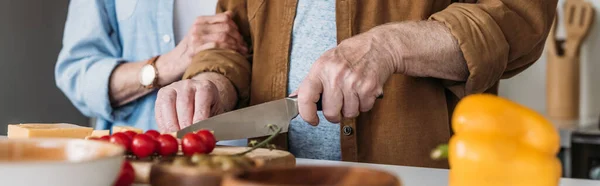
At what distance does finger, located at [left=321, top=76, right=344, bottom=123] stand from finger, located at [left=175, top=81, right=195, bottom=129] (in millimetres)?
331

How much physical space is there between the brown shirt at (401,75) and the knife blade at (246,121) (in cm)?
24

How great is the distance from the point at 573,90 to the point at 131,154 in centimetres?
309

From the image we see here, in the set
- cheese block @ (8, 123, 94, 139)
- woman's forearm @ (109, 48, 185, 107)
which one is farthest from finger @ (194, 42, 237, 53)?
cheese block @ (8, 123, 94, 139)

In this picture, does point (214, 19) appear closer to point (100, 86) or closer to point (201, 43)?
point (201, 43)

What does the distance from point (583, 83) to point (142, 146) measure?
3.33 metres

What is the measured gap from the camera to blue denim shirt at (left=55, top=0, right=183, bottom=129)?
228 centimetres

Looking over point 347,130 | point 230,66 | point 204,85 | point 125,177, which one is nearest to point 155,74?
point 230,66

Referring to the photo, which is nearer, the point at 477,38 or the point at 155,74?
the point at 477,38

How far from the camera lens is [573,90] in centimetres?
379

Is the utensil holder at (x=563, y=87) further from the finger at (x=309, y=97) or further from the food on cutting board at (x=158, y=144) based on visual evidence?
the food on cutting board at (x=158, y=144)

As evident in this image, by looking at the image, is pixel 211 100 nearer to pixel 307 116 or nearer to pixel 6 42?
pixel 307 116

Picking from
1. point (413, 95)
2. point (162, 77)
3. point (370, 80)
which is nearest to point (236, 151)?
point (370, 80)

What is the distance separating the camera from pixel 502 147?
810 mm

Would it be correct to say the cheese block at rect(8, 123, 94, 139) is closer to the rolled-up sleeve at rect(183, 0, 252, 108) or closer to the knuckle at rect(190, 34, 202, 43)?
the rolled-up sleeve at rect(183, 0, 252, 108)
